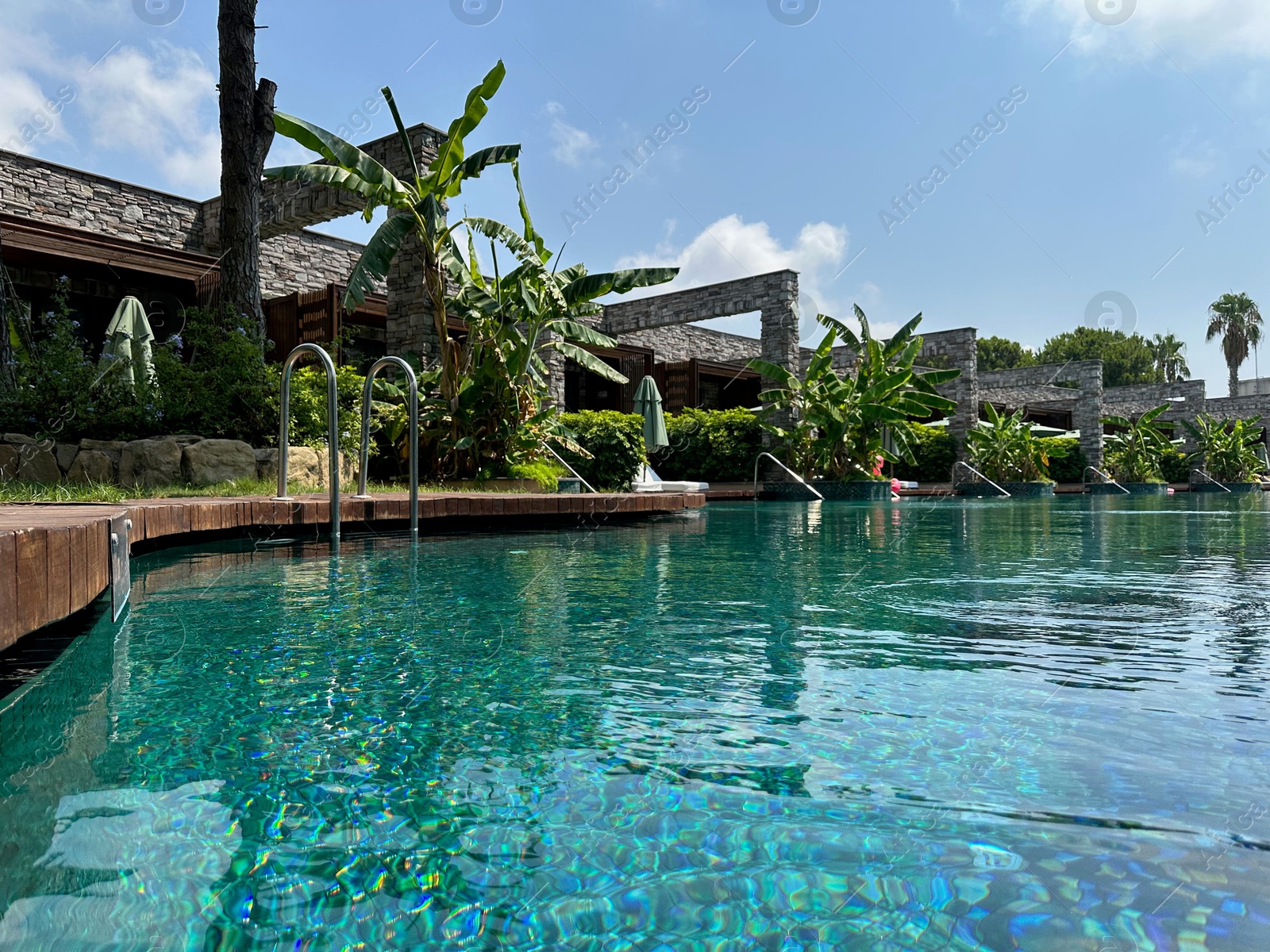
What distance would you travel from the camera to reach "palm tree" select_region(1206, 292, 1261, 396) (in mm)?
50438

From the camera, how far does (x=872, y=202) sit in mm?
13922

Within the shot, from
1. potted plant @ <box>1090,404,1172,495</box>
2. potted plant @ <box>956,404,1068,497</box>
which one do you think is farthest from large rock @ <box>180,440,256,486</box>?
potted plant @ <box>1090,404,1172,495</box>

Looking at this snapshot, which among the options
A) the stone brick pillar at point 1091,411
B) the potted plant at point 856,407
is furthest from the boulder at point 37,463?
the stone brick pillar at point 1091,411

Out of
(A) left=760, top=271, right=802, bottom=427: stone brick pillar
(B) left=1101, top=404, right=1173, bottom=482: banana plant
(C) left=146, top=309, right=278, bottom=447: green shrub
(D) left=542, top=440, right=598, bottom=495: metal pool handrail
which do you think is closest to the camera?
(C) left=146, top=309, right=278, bottom=447: green shrub

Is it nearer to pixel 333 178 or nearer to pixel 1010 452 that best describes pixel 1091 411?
pixel 1010 452

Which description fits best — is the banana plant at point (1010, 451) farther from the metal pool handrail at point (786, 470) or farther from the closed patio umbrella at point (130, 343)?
the closed patio umbrella at point (130, 343)

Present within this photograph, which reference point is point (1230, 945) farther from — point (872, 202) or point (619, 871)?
point (872, 202)

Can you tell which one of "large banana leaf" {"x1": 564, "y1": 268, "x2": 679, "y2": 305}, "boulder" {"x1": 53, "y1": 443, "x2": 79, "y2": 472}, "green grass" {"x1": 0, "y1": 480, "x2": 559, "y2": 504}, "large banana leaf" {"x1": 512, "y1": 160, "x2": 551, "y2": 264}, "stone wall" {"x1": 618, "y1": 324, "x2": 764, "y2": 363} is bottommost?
"green grass" {"x1": 0, "y1": 480, "x2": 559, "y2": 504}

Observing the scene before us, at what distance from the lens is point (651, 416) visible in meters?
15.9

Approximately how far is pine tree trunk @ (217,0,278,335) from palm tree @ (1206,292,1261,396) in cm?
5803

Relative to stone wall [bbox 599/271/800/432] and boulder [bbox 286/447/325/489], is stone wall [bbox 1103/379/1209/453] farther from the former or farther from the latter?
boulder [bbox 286/447/325/489]

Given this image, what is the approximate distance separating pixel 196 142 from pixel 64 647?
37.5ft

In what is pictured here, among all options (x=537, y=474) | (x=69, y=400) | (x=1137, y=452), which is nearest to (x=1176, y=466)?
(x=1137, y=452)

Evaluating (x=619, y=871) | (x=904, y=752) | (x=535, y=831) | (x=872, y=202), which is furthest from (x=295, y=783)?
(x=872, y=202)
